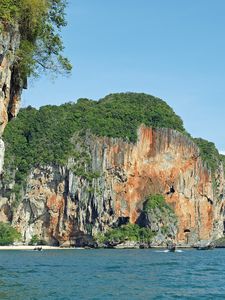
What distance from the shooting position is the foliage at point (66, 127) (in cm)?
11188

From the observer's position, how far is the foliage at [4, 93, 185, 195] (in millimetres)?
111875

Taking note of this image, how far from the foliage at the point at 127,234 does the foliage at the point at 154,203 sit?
4422 millimetres

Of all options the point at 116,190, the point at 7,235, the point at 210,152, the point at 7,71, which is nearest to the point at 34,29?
the point at 7,71

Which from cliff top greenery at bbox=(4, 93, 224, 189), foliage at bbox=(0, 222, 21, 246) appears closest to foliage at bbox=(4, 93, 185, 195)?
cliff top greenery at bbox=(4, 93, 224, 189)

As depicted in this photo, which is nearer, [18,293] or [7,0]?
[7,0]

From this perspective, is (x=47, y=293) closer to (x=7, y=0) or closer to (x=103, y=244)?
(x=7, y=0)

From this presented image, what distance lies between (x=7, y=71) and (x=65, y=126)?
321 feet

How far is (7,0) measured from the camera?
16844mm

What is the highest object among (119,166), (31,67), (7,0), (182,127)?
(182,127)

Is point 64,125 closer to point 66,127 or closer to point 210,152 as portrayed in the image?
point 66,127

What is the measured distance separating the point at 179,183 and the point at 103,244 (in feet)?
74.7

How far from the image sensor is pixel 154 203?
4454 inches

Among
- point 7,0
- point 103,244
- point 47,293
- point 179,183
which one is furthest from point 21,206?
point 7,0

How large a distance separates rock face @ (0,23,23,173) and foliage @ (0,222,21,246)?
84403 millimetres
